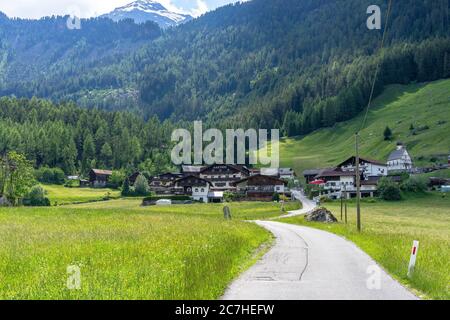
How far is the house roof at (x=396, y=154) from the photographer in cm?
14662

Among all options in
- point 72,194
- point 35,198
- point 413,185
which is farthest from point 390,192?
point 72,194

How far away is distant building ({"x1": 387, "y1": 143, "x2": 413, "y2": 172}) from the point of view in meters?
143

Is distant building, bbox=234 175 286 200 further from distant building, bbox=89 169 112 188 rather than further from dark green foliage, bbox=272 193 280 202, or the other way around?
distant building, bbox=89 169 112 188

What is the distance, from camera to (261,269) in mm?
19719

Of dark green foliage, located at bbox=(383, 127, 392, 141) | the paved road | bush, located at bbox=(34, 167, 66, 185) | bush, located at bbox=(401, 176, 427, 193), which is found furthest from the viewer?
dark green foliage, located at bbox=(383, 127, 392, 141)

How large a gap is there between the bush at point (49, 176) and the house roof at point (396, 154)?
108 metres

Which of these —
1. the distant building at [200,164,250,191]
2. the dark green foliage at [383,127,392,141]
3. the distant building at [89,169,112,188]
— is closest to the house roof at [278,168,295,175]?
the distant building at [200,164,250,191]

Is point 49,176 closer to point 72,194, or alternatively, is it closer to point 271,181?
point 72,194

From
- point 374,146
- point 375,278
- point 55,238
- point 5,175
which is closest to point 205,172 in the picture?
point 374,146

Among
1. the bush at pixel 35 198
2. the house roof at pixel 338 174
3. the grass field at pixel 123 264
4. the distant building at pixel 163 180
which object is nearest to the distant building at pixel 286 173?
the house roof at pixel 338 174

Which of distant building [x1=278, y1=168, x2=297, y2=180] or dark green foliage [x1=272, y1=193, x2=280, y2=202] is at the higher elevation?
distant building [x1=278, y1=168, x2=297, y2=180]

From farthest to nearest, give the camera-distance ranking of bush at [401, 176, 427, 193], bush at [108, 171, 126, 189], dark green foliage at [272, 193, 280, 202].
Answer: bush at [108, 171, 126, 189] < dark green foliage at [272, 193, 280, 202] < bush at [401, 176, 427, 193]

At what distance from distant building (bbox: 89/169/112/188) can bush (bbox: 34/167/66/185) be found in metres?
10.1
